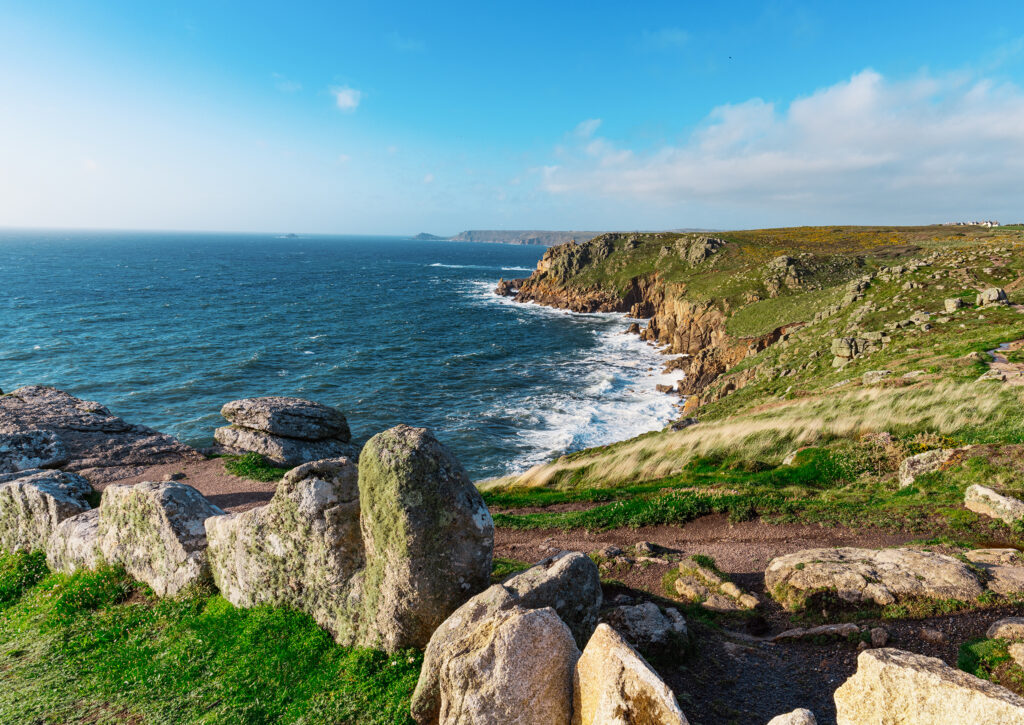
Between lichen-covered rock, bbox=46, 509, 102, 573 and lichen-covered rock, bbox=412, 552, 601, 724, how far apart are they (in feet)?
39.3

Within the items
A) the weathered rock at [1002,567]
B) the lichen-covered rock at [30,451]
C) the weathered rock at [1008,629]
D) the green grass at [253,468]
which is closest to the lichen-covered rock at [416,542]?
the weathered rock at [1008,629]

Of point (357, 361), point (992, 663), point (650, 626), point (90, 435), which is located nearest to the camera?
point (992, 663)

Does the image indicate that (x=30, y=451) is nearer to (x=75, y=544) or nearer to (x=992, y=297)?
(x=75, y=544)

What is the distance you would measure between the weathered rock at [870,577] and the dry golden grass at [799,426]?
1130 cm

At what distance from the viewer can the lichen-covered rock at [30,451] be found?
2292cm

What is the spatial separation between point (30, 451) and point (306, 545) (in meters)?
21.9

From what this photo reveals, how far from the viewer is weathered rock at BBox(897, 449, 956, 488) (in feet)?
58.3

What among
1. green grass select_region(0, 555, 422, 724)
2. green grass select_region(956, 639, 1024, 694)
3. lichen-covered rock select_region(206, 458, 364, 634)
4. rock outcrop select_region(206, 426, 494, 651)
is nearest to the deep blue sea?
lichen-covered rock select_region(206, 458, 364, 634)

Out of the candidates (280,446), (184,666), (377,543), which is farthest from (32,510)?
(377,543)

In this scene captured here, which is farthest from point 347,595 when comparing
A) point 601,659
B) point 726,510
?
point 726,510

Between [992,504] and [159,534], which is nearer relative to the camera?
[159,534]

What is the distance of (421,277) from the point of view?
167250 millimetres

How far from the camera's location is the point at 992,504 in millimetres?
14570

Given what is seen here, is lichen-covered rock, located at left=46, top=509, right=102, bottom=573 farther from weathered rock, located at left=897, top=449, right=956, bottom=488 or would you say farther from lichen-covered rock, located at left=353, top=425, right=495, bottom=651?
weathered rock, located at left=897, top=449, right=956, bottom=488
